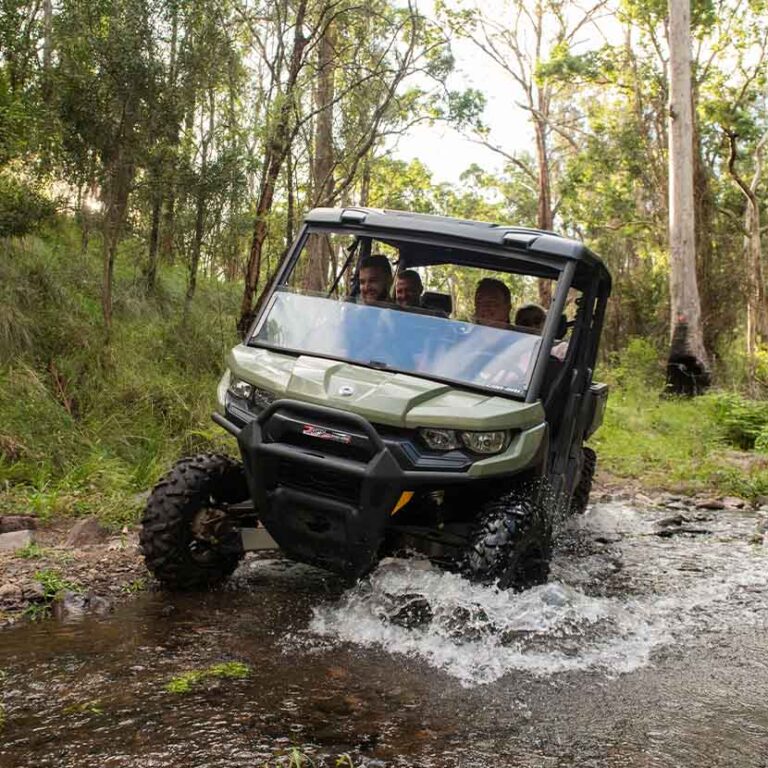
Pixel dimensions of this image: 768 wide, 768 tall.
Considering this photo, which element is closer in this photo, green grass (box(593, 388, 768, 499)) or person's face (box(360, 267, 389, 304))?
person's face (box(360, 267, 389, 304))

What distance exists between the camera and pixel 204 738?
3.44m

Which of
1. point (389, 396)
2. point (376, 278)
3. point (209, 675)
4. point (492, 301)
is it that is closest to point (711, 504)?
point (492, 301)

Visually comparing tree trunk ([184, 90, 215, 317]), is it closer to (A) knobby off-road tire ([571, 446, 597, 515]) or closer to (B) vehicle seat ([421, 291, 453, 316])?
(A) knobby off-road tire ([571, 446, 597, 515])

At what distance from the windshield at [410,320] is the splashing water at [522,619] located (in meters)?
1.13

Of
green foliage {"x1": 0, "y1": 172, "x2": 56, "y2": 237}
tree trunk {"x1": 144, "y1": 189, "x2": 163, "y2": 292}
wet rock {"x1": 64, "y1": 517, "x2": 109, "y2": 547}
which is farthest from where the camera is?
tree trunk {"x1": 144, "y1": 189, "x2": 163, "y2": 292}

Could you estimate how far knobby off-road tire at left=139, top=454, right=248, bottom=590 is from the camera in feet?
16.6

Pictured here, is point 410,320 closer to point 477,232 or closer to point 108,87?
point 477,232

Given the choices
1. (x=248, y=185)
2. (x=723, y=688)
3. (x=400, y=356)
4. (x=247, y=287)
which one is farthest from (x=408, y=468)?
(x=248, y=185)

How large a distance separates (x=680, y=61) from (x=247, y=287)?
10627 mm

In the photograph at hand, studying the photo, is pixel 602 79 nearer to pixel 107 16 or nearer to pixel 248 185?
pixel 248 185

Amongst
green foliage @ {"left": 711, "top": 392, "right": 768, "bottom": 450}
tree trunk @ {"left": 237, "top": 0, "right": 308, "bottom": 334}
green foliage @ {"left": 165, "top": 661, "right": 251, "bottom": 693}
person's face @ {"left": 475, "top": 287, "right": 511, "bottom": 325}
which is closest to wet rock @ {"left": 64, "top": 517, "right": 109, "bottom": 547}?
green foliage @ {"left": 165, "top": 661, "right": 251, "bottom": 693}

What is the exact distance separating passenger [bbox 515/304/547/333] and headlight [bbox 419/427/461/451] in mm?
1510

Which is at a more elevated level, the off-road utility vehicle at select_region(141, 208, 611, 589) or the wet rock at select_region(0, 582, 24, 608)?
the off-road utility vehicle at select_region(141, 208, 611, 589)

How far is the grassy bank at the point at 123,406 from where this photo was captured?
295 inches
